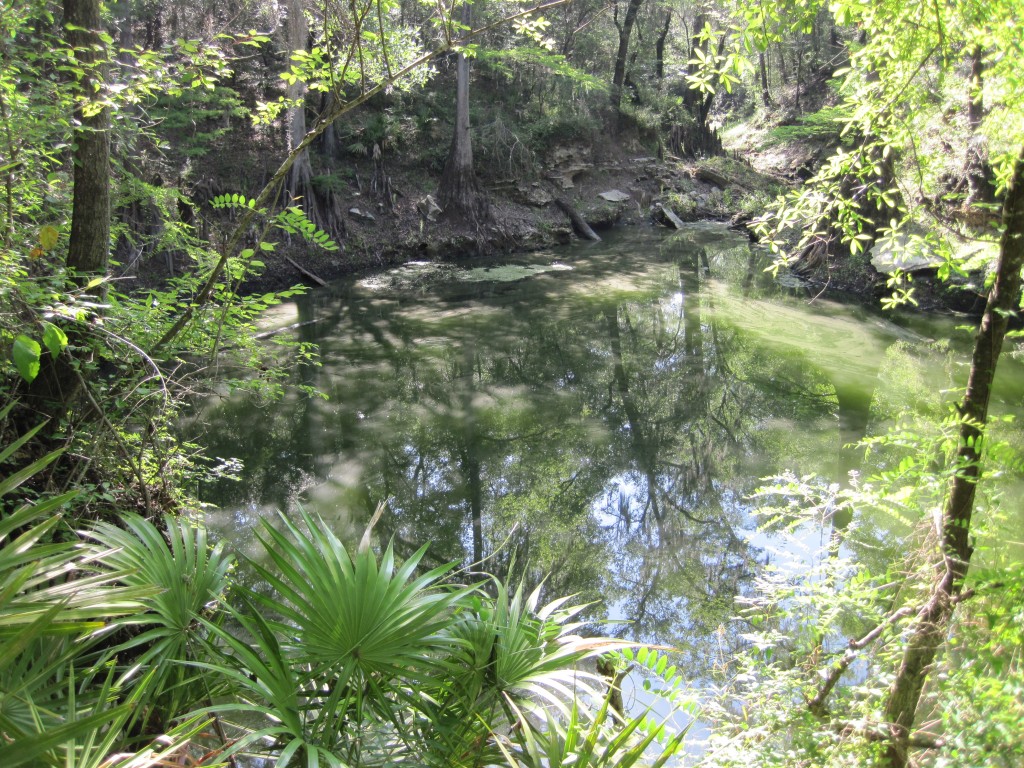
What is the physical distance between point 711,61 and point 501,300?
10.9m

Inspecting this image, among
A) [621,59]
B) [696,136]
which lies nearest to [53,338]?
[621,59]

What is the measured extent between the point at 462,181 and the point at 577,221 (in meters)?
4.10

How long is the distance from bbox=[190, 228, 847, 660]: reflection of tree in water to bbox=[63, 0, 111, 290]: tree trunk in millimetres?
2291

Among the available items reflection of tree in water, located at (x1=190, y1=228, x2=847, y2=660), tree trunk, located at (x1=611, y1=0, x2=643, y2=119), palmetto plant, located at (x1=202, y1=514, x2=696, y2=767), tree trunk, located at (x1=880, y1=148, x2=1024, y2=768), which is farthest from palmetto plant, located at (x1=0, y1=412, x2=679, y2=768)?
tree trunk, located at (x1=611, y1=0, x2=643, y2=119)

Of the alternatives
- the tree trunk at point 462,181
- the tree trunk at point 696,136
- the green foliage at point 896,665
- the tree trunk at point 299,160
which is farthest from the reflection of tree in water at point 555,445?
the tree trunk at point 696,136

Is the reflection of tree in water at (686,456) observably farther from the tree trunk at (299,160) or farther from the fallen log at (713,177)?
the fallen log at (713,177)

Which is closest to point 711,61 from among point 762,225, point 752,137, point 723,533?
point 762,225

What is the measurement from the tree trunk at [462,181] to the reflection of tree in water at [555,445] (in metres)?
7.07

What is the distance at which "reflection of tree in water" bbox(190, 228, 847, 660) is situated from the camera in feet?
17.7

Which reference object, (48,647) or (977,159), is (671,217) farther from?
(48,647)

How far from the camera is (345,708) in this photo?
2084 millimetres

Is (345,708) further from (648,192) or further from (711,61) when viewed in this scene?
(648,192)

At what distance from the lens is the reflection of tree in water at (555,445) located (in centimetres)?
539

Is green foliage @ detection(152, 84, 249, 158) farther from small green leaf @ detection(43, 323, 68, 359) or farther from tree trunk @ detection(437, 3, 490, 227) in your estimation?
small green leaf @ detection(43, 323, 68, 359)
